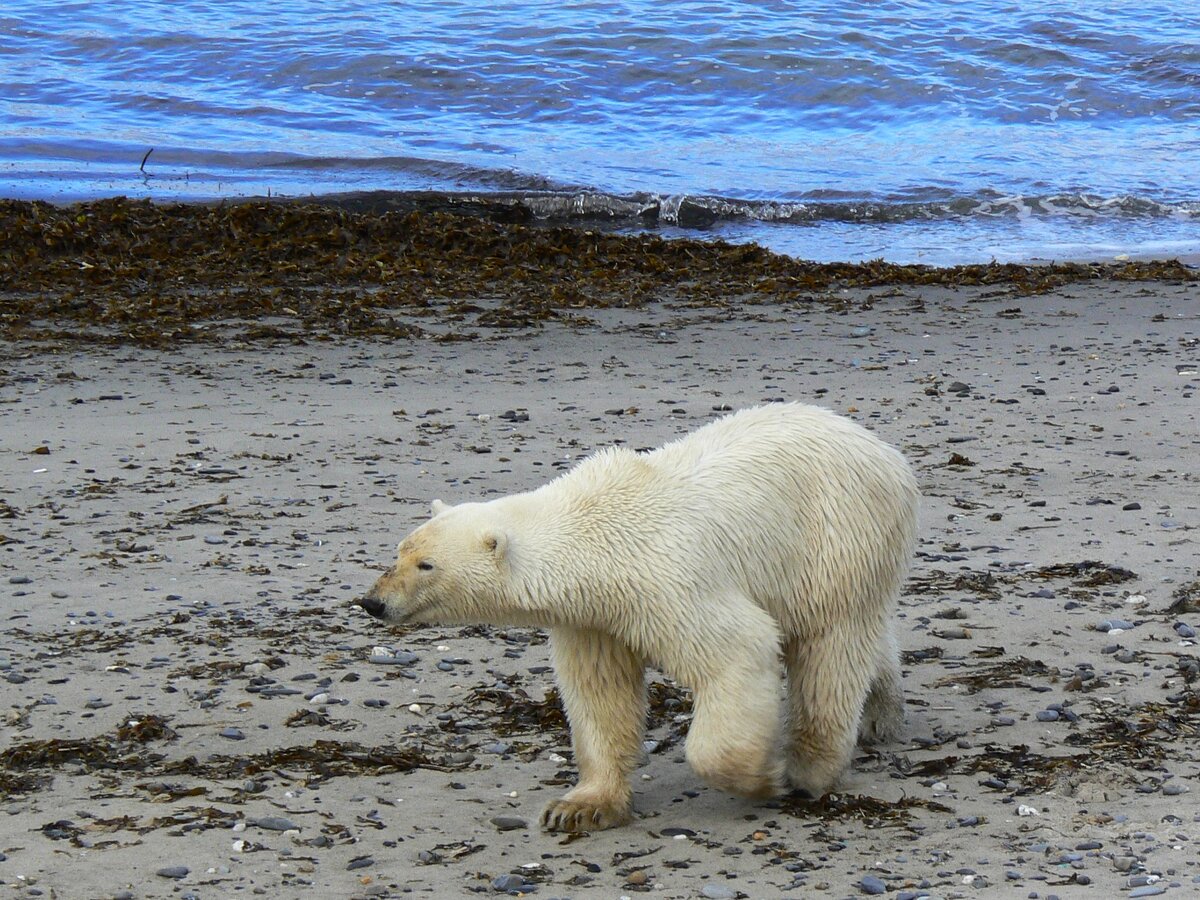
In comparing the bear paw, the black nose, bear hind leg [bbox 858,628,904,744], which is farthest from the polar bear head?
bear hind leg [bbox 858,628,904,744]

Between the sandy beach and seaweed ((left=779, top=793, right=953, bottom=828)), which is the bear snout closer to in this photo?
the sandy beach

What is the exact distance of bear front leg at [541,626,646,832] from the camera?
13.9 feet

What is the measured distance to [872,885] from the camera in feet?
12.0

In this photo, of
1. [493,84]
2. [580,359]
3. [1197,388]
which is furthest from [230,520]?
[493,84]

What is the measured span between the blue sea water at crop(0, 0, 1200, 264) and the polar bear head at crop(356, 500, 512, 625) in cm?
1137

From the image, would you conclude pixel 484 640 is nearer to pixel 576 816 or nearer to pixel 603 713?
pixel 603 713

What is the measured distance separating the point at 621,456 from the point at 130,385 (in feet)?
17.5

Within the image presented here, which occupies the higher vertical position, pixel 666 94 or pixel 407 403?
pixel 666 94

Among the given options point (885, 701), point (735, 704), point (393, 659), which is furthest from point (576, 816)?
point (393, 659)

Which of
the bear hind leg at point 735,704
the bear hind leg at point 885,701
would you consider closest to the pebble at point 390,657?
the bear hind leg at point 735,704

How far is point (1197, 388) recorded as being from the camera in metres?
8.76

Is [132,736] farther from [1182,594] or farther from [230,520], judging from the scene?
[1182,594]

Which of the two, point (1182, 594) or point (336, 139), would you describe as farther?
point (336, 139)

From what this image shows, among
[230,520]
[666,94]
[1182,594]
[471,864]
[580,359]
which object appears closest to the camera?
[471,864]
